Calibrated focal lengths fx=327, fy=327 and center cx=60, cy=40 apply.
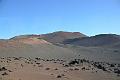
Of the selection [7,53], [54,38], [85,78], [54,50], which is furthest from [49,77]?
[54,38]

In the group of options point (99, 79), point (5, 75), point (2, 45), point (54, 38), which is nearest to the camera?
point (5, 75)

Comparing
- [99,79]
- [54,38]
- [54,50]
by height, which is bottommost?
[99,79]

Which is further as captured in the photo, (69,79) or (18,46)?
(18,46)

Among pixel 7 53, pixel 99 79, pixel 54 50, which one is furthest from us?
pixel 54 50

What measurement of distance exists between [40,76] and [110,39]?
8244 centimetres

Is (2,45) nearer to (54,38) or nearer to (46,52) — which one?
(46,52)

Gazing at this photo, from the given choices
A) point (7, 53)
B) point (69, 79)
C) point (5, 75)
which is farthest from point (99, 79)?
point (7, 53)

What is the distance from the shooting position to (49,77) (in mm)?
22484

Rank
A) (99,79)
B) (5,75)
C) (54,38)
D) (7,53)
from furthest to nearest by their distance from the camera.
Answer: (54,38)
(7,53)
(99,79)
(5,75)

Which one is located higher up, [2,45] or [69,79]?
[2,45]

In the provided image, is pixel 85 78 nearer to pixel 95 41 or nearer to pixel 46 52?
pixel 46 52

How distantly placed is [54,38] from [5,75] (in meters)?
111

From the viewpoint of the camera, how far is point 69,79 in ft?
72.7

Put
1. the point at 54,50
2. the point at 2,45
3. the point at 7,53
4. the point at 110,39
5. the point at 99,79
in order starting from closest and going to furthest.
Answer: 1. the point at 99,79
2. the point at 7,53
3. the point at 2,45
4. the point at 54,50
5. the point at 110,39
